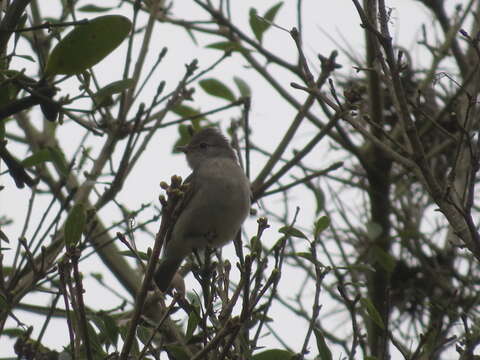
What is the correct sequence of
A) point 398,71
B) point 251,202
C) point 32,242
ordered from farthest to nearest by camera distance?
point 251,202, point 32,242, point 398,71

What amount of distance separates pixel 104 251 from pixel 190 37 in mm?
1672

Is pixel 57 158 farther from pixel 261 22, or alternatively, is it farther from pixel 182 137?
pixel 182 137

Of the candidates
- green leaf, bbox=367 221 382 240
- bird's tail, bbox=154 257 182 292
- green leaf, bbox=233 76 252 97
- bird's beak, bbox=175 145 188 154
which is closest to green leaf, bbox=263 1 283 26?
green leaf, bbox=233 76 252 97

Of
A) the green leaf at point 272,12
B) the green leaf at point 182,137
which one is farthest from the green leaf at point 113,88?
the green leaf at point 182,137

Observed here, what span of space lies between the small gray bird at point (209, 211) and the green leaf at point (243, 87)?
1.88 ft

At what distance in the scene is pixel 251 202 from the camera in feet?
15.6

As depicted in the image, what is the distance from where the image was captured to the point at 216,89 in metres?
5.15

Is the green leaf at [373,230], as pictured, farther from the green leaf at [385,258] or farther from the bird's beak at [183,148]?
the bird's beak at [183,148]

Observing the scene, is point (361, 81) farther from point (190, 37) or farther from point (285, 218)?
point (190, 37)

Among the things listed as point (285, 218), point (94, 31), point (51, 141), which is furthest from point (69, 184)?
point (94, 31)

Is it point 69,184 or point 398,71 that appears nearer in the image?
point 398,71

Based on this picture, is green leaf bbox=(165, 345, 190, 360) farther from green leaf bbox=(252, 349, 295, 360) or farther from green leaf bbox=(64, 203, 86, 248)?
green leaf bbox=(64, 203, 86, 248)

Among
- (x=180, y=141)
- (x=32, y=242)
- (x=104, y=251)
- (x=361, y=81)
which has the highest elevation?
(x=361, y=81)

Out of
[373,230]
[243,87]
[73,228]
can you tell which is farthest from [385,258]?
[73,228]
